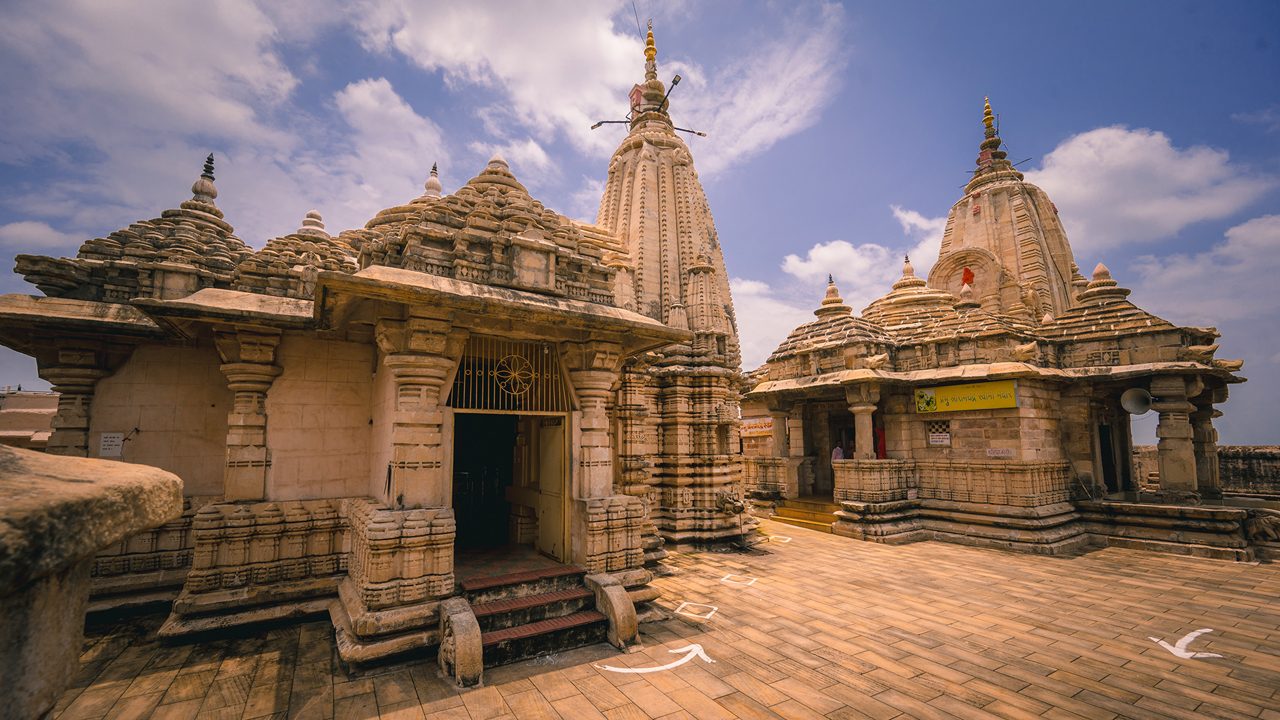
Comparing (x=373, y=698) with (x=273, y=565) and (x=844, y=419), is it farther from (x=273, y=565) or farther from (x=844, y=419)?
(x=844, y=419)

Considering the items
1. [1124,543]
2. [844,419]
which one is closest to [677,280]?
[844,419]

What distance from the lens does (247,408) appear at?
7254 millimetres

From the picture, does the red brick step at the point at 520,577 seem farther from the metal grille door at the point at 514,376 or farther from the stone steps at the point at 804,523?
the stone steps at the point at 804,523

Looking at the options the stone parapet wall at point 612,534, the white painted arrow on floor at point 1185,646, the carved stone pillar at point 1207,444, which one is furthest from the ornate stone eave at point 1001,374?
the stone parapet wall at point 612,534

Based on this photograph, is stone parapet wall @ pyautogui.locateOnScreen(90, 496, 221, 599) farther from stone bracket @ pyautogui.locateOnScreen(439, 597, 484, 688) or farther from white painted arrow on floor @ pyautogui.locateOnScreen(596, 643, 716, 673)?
white painted arrow on floor @ pyautogui.locateOnScreen(596, 643, 716, 673)

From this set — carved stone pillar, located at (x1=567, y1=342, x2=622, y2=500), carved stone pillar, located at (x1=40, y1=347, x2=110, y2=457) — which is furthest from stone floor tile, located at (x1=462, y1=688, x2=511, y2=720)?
carved stone pillar, located at (x1=40, y1=347, x2=110, y2=457)

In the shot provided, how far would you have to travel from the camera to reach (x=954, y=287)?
80.2 feet

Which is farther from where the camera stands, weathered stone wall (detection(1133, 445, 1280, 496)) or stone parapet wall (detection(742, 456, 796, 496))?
weathered stone wall (detection(1133, 445, 1280, 496))

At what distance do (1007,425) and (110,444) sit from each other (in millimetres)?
17368

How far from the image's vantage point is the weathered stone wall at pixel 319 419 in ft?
24.5

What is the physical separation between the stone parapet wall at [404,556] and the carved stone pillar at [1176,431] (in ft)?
51.3

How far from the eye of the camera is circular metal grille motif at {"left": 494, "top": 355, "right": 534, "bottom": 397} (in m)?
7.13

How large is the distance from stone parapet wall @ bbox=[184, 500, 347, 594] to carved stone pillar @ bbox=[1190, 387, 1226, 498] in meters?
19.8

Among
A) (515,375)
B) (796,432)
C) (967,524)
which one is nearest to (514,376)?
(515,375)
